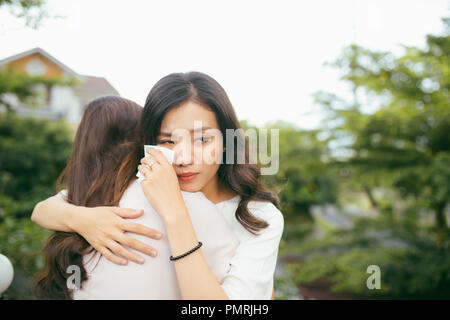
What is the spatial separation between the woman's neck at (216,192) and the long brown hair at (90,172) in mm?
425

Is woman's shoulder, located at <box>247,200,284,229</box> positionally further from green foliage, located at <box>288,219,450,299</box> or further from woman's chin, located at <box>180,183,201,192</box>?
green foliage, located at <box>288,219,450,299</box>

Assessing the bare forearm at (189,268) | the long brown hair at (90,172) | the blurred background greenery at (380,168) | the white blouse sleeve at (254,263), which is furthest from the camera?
the blurred background greenery at (380,168)

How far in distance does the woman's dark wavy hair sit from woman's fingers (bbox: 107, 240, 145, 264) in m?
0.26

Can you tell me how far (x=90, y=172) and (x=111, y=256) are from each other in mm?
482

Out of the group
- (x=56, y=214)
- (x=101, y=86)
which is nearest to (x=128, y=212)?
(x=56, y=214)

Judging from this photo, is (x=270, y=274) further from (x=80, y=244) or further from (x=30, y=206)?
(x=30, y=206)

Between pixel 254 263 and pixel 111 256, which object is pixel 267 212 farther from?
pixel 111 256

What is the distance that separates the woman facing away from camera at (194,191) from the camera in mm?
1124

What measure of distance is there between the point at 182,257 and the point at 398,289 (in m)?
4.09

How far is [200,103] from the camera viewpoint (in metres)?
1.48

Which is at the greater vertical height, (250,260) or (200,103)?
(200,103)

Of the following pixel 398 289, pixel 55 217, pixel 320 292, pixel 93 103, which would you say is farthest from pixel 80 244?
pixel 320 292

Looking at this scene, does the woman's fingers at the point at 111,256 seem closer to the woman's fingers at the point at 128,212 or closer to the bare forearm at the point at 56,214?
the woman's fingers at the point at 128,212

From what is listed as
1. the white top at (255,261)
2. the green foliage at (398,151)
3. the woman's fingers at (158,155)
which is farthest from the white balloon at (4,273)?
the green foliage at (398,151)
